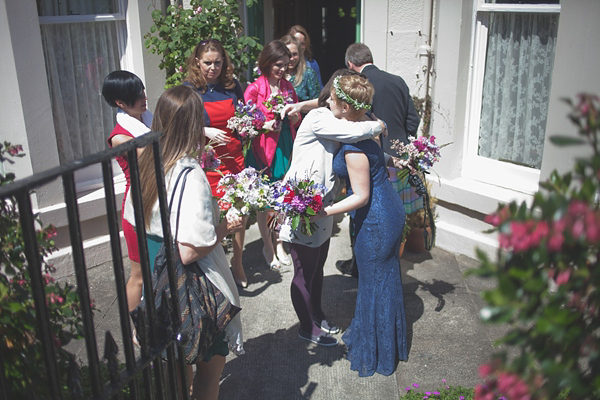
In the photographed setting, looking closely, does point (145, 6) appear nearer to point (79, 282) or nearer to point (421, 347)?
point (421, 347)

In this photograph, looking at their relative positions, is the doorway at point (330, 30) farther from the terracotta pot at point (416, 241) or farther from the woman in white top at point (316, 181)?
the woman in white top at point (316, 181)

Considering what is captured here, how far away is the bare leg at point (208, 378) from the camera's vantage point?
306cm

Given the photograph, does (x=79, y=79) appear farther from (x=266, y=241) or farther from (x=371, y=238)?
(x=371, y=238)

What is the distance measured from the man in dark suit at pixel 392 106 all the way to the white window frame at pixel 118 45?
2226 millimetres

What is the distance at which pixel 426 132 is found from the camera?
19.8 ft

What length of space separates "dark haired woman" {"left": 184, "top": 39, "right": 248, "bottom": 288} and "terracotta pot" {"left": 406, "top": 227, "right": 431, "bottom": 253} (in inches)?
68.2

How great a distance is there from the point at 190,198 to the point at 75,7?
141 inches

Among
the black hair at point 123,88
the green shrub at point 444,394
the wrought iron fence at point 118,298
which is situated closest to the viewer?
the wrought iron fence at point 118,298

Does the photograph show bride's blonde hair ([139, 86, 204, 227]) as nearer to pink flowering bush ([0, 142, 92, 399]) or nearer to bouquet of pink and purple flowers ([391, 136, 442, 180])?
pink flowering bush ([0, 142, 92, 399])

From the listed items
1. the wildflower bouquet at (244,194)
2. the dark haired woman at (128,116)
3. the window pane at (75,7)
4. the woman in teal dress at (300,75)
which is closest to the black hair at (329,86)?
the wildflower bouquet at (244,194)

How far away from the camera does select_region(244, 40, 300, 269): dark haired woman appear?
16.9 feet

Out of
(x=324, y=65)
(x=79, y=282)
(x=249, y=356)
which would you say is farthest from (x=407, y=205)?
(x=324, y=65)

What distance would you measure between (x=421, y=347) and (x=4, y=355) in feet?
10.3

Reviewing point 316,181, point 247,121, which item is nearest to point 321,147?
point 316,181
